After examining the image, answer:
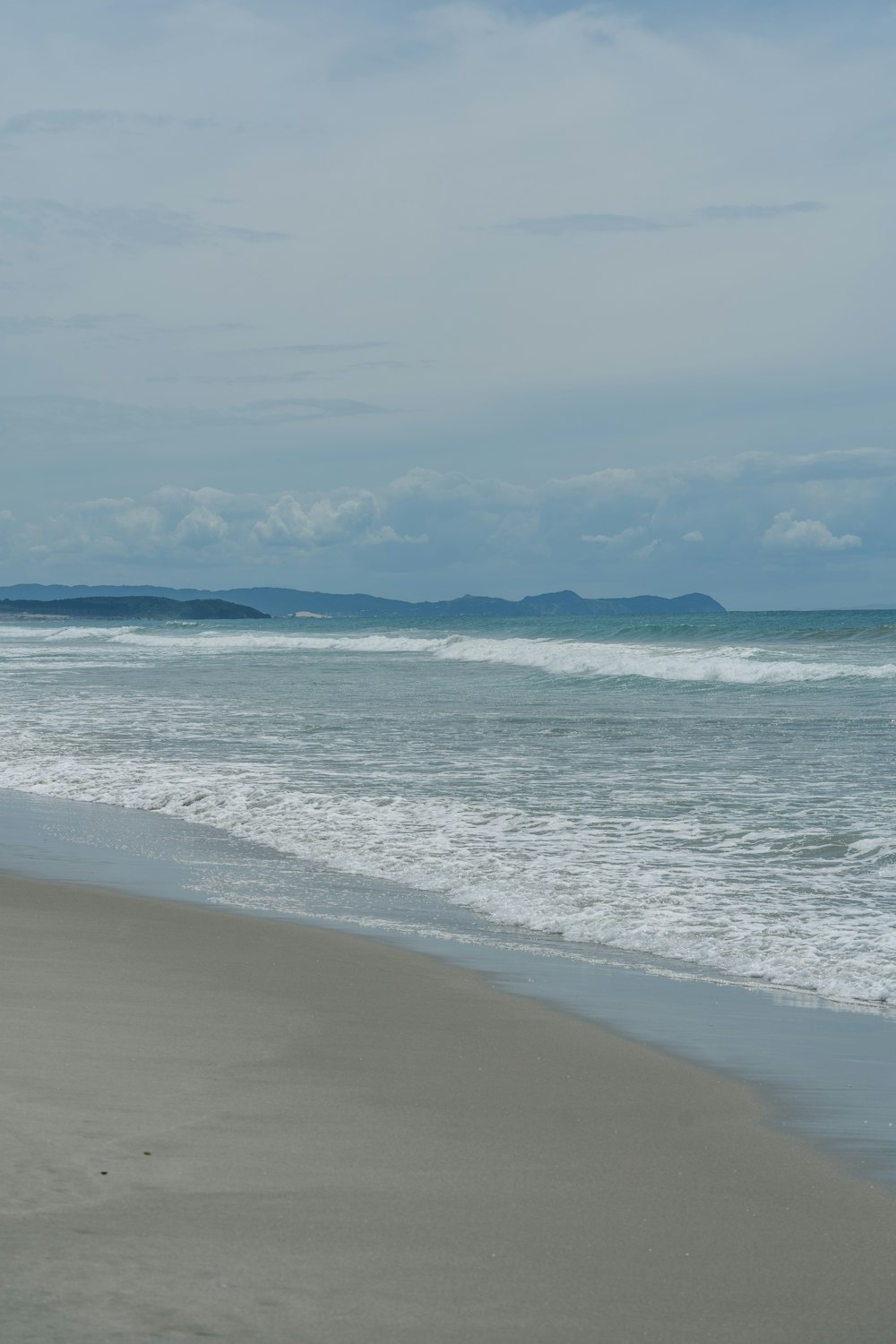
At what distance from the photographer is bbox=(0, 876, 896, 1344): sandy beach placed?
2684mm

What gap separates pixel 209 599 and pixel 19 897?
178573mm

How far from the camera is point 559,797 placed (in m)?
11.2

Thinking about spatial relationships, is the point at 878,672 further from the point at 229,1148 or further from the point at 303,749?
the point at 229,1148

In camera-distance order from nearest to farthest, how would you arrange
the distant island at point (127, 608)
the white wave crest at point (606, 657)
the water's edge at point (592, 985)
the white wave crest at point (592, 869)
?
the water's edge at point (592, 985), the white wave crest at point (592, 869), the white wave crest at point (606, 657), the distant island at point (127, 608)

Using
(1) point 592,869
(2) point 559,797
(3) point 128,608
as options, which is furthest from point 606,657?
(3) point 128,608

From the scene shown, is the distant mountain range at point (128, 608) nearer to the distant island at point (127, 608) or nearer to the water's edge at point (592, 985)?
the distant island at point (127, 608)

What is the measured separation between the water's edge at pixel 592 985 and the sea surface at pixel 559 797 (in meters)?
0.16

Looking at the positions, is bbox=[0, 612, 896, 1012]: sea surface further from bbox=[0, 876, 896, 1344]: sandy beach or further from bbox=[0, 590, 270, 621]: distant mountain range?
bbox=[0, 590, 270, 621]: distant mountain range

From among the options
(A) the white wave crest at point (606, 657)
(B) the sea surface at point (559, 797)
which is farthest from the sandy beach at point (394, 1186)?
(A) the white wave crest at point (606, 657)

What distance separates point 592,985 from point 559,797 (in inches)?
208

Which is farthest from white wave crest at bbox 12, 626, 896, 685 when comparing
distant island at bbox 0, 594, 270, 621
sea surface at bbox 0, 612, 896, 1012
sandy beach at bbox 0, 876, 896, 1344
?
distant island at bbox 0, 594, 270, 621

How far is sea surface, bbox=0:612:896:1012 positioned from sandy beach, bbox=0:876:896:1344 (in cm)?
193

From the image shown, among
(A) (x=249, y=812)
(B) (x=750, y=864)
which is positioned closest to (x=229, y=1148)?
(B) (x=750, y=864)

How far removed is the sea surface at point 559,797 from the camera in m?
7.05
